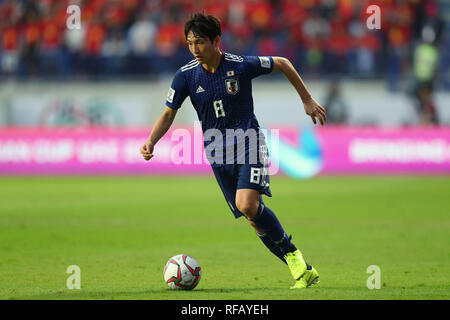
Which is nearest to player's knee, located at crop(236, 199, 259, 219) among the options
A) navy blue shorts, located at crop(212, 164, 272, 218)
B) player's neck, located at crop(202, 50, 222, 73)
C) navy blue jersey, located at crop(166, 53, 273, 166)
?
navy blue shorts, located at crop(212, 164, 272, 218)

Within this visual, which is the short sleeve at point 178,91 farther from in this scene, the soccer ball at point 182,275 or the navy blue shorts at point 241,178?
the soccer ball at point 182,275

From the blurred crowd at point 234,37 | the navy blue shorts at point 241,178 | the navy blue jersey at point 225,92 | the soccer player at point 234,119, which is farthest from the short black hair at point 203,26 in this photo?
the blurred crowd at point 234,37

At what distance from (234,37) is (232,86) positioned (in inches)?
601

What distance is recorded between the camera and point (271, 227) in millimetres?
6902

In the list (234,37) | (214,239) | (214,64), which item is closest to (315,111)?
(214,64)

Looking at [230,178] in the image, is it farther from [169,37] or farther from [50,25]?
[50,25]

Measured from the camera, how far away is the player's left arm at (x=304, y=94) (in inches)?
268

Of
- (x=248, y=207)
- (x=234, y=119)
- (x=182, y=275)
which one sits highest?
(x=234, y=119)

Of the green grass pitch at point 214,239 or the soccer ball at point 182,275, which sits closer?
the soccer ball at point 182,275

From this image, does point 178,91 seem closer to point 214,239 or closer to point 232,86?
point 232,86

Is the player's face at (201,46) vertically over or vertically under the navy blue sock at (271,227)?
over

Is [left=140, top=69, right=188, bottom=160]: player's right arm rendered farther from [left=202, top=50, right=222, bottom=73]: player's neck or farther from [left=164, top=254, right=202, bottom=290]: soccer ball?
[left=164, top=254, right=202, bottom=290]: soccer ball

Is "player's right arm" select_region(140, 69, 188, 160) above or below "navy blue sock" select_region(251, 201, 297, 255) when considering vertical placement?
above

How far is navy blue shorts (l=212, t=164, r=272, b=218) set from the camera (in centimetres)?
679
